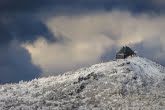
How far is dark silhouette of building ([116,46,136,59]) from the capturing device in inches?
4423

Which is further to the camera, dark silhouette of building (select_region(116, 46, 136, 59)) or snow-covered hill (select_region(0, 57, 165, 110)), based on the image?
dark silhouette of building (select_region(116, 46, 136, 59))

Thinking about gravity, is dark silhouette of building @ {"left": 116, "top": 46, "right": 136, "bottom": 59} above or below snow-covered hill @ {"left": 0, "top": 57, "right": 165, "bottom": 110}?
above

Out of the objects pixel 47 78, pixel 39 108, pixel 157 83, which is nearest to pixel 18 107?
pixel 39 108

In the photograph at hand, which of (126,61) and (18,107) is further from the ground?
(126,61)

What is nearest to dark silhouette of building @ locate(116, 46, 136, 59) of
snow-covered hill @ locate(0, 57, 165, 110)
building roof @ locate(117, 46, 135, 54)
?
building roof @ locate(117, 46, 135, 54)

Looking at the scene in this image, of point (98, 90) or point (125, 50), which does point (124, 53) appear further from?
point (98, 90)

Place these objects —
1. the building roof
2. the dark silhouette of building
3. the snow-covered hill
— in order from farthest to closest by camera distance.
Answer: the building roof → the dark silhouette of building → the snow-covered hill

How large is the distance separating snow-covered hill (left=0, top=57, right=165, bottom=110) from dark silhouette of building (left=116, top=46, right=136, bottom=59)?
5.20 meters

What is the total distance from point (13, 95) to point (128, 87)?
21.3m

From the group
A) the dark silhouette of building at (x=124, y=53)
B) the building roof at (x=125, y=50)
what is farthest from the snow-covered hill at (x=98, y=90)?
the building roof at (x=125, y=50)

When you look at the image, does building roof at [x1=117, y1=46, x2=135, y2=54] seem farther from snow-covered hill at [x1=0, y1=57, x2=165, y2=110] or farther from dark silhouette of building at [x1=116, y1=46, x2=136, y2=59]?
snow-covered hill at [x1=0, y1=57, x2=165, y2=110]

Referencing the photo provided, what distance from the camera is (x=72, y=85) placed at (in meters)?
96.6

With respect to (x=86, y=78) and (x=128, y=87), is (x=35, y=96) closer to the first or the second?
Answer: (x=86, y=78)

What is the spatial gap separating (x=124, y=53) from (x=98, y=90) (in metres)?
20.4
